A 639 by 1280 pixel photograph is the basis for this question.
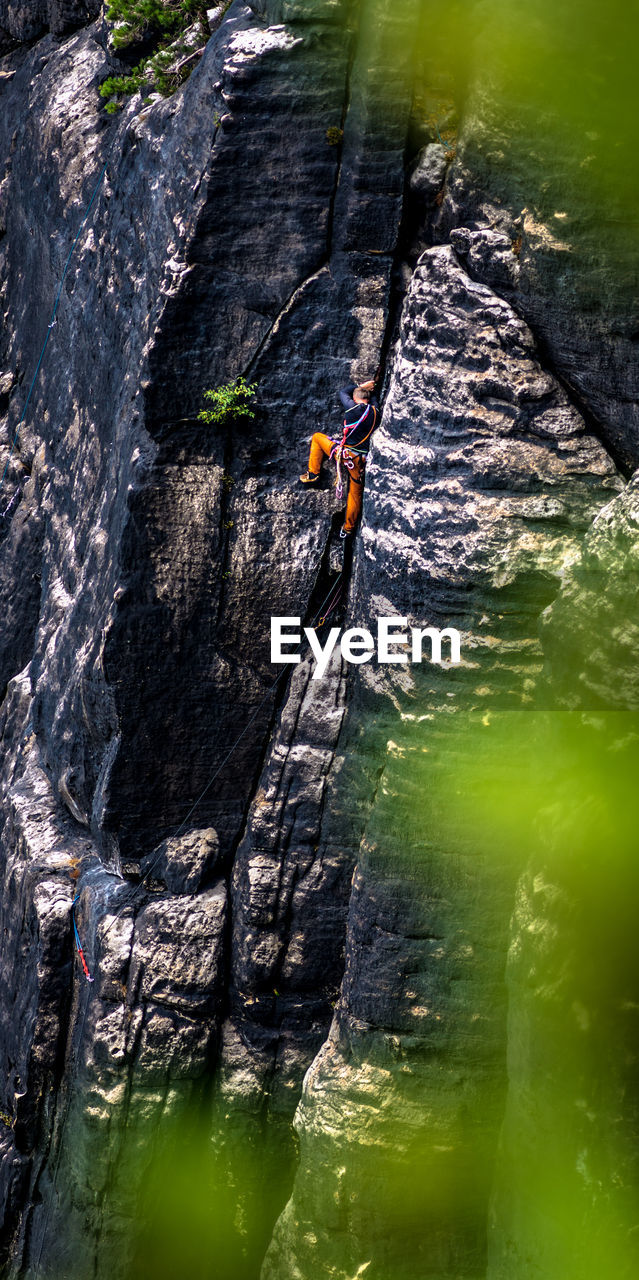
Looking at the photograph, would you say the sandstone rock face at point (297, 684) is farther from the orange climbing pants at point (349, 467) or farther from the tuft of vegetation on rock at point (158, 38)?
the tuft of vegetation on rock at point (158, 38)

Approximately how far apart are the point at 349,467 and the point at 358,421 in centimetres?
42

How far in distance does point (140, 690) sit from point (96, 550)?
158cm

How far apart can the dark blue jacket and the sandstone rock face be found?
0.19 meters

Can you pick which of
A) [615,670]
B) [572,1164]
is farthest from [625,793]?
[572,1164]

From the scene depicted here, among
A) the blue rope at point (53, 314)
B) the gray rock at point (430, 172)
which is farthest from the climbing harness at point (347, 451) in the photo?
the blue rope at point (53, 314)

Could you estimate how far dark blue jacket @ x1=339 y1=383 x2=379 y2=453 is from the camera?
10.5m

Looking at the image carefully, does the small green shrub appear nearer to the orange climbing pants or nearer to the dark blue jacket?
the orange climbing pants

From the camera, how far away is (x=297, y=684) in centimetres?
1122

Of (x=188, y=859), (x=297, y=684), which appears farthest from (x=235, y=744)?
(x=188, y=859)

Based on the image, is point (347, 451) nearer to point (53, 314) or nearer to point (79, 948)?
point (53, 314)

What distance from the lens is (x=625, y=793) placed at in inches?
309

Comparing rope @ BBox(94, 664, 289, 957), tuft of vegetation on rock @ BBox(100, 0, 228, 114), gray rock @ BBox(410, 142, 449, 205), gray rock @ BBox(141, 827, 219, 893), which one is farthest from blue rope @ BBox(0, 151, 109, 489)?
gray rock @ BBox(141, 827, 219, 893)

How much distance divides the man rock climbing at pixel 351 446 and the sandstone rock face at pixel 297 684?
20cm

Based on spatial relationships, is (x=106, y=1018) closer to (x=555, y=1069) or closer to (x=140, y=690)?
(x=140, y=690)
